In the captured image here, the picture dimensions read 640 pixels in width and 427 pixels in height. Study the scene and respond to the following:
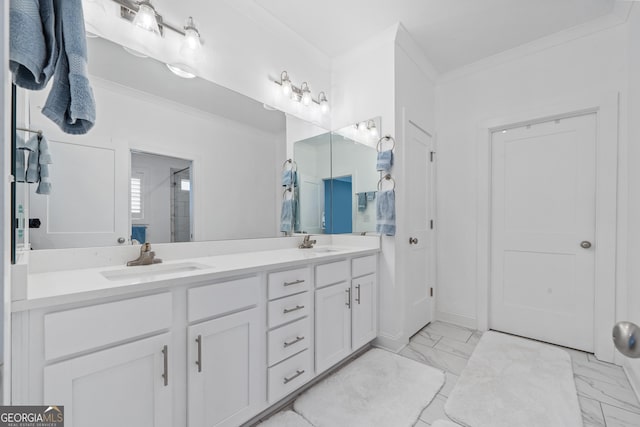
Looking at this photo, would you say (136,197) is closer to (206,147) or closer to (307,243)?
(206,147)

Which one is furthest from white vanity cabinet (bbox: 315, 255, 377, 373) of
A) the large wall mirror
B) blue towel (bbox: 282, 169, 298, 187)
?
blue towel (bbox: 282, 169, 298, 187)

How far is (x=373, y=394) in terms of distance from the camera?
1.69 m

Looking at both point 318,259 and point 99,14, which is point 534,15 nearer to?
point 318,259

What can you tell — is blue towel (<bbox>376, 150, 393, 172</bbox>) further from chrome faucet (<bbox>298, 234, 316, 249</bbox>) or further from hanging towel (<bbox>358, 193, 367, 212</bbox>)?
chrome faucet (<bbox>298, 234, 316, 249</bbox>)

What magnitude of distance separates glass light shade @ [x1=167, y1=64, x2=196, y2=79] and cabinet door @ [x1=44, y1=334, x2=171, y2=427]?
1501mm

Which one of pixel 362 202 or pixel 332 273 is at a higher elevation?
pixel 362 202

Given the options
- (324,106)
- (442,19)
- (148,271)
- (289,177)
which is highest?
(442,19)

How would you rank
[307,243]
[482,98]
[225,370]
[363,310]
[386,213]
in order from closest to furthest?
1. [225,370]
2. [363,310]
3. [386,213]
4. [307,243]
5. [482,98]

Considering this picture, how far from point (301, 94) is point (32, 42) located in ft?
6.20

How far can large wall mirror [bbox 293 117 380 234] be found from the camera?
2.50m

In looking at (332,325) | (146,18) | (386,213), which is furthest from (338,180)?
(146,18)

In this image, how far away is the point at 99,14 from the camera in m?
1.42

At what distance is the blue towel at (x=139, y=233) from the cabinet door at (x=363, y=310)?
54.6 inches

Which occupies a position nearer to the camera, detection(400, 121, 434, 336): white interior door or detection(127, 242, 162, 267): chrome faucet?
detection(127, 242, 162, 267): chrome faucet
